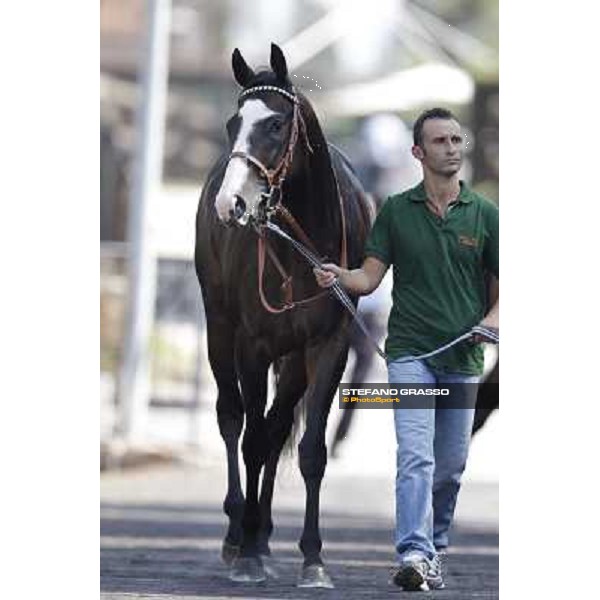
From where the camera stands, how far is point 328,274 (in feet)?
29.7

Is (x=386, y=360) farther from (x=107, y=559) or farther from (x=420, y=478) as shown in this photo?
(x=107, y=559)

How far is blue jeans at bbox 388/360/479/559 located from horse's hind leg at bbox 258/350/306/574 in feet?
1.24

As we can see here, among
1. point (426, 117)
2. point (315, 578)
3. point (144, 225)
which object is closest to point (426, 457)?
point (315, 578)

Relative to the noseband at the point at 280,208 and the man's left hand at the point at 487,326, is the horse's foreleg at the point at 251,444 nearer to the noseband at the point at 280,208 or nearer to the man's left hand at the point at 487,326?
the noseband at the point at 280,208

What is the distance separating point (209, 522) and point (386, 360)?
10.7ft

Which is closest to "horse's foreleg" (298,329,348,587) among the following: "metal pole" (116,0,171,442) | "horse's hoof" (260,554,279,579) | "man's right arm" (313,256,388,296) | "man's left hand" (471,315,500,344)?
"horse's hoof" (260,554,279,579)

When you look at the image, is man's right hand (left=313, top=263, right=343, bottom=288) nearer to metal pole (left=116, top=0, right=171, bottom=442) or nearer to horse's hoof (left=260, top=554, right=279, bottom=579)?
horse's hoof (left=260, top=554, right=279, bottom=579)

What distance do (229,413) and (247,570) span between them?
1.95ft

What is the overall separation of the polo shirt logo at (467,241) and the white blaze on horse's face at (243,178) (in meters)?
0.71

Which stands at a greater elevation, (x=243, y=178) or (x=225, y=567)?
(x=243, y=178)

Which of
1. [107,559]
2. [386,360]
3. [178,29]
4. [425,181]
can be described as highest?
[178,29]

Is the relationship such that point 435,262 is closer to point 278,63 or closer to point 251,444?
point 278,63

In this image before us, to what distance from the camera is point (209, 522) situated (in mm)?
12258
